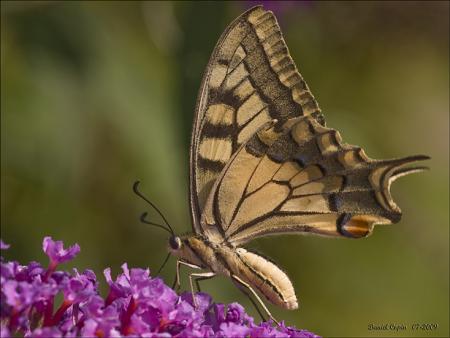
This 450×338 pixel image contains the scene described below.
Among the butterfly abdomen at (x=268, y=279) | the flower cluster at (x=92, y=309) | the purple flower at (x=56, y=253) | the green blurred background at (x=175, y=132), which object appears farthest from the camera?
the green blurred background at (x=175, y=132)

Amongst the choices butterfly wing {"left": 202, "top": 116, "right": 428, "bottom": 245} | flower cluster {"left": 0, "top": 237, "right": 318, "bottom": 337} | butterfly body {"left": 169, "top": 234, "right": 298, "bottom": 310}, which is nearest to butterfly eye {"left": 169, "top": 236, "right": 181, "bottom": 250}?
butterfly body {"left": 169, "top": 234, "right": 298, "bottom": 310}

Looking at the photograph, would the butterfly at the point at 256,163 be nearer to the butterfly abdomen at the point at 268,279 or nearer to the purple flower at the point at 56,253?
the butterfly abdomen at the point at 268,279

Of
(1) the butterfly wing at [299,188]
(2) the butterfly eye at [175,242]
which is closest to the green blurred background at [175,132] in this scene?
(1) the butterfly wing at [299,188]

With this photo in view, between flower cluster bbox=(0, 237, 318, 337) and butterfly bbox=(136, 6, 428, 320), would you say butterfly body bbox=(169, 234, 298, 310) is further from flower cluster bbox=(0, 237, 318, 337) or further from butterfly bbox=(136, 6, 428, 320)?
flower cluster bbox=(0, 237, 318, 337)

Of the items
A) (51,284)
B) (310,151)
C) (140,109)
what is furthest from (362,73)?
(51,284)

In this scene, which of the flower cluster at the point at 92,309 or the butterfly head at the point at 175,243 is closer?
the flower cluster at the point at 92,309

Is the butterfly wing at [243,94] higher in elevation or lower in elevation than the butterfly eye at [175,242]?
higher
